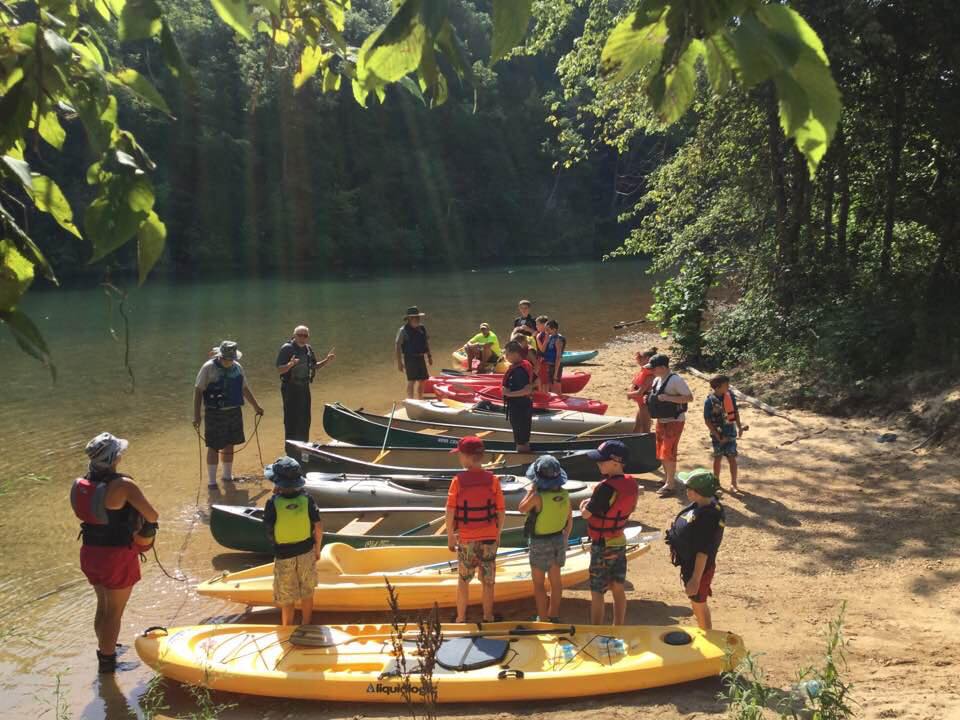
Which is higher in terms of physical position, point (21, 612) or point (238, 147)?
point (238, 147)

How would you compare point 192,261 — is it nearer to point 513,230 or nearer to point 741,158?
point 513,230

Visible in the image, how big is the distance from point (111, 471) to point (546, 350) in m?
9.51

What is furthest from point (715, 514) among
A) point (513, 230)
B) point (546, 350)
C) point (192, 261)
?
point (513, 230)

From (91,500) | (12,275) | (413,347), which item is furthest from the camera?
(413,347)

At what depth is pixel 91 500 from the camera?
593 cm

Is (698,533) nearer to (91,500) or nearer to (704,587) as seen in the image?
(704,587)

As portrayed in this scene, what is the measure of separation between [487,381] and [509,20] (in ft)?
45.9

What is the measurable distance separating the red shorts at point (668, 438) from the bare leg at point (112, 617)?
567 cm

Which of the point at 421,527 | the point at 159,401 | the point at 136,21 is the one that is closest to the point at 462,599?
the point at 421,527

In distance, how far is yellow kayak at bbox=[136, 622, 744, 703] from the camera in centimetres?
550

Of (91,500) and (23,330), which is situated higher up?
(23,330)

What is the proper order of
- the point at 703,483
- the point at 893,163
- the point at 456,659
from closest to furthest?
1. the point at 703,483
2. the point at 456,659
3. the point at 893,163

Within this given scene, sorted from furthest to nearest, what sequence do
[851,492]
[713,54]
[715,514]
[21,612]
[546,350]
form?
1. [546,350]
2. [851,492]
3. [21,612]
4. [715,514]
5. [713,54]

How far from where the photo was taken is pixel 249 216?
172ft
